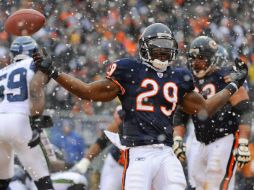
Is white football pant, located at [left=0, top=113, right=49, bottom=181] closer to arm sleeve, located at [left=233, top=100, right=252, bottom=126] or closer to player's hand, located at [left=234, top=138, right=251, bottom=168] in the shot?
player's hand, located at [left=234, top=138, right=251, bottom=168]

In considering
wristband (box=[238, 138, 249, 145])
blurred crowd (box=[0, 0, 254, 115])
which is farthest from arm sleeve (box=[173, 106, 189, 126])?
blurred crowd (box=[0, 0, 254, 115])

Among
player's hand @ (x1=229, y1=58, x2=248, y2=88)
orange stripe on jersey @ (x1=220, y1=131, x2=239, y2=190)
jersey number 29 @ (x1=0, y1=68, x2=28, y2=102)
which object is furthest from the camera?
orange stripe on jersey @ (x1=220, y1=131, x2=239, y2=190)

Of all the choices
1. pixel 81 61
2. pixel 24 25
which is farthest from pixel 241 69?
pixel 81 61

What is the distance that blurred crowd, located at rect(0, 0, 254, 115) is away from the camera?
12.0 m

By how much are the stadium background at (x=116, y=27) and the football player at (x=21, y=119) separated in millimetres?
5277

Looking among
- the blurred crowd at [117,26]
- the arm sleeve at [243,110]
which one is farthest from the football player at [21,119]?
the blurred crowd at [117,26]

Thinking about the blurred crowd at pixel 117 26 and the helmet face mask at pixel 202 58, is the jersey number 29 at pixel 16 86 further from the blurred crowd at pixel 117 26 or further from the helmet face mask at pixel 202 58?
the blurred crowd at pixel 117 26

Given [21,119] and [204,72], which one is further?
[204,72]

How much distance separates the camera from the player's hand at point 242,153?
5621 millimetres

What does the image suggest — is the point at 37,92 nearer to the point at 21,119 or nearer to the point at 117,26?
the point at 21,119

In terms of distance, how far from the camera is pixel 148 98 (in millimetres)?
4461

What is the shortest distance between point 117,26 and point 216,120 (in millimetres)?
7275

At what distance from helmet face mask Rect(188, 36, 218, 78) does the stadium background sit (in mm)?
5161

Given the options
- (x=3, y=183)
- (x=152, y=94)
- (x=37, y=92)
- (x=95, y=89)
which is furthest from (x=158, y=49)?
(x=3, y=183)
